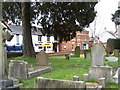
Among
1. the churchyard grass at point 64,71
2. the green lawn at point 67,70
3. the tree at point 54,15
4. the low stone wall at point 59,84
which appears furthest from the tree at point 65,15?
Answer: the low stone wall at point 59,84

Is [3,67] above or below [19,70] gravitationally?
above

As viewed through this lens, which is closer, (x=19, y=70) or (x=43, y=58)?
(x=19, y=70)

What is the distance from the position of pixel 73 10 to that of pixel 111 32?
2747 cm

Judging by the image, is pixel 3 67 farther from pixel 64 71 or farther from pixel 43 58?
pixel 43 58

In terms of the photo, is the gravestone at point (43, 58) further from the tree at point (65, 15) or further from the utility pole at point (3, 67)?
the utility pole at point (3, 67)

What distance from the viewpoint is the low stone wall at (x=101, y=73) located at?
10969 millimetres

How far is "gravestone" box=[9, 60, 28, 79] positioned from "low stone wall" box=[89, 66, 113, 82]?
271cm

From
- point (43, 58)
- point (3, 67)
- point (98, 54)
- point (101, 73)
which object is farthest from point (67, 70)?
A: point (3, 67)

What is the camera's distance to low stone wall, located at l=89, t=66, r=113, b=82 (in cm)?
1097

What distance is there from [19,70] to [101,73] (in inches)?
134

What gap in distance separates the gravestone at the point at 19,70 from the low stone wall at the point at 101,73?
271cm

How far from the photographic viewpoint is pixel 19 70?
39.3 ft

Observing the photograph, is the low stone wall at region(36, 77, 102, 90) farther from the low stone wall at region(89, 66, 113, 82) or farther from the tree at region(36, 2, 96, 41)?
the tree at region(36, 2, 96, 41)

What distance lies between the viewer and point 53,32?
24.2 m
